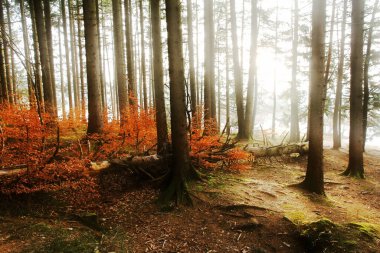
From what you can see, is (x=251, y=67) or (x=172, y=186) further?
(x=251, y=67)

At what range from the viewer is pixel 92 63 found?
31.8ft

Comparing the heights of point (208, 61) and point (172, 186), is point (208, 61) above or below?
above

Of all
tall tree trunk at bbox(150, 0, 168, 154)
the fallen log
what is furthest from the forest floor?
the fallen log

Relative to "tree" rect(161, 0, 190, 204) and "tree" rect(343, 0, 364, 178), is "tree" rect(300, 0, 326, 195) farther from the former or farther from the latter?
"tree" rect(161, 0, 190, 204)

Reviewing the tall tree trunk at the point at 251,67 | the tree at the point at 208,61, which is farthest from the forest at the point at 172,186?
the tree at the point at 208,61

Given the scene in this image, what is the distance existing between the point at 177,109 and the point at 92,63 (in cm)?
501

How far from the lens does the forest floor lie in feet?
15.9

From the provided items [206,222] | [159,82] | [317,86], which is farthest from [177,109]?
[317,86]

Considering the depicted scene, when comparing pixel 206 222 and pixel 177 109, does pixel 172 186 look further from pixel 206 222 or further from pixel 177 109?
pixel 177 109

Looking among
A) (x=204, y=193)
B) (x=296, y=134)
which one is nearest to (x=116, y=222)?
(x=204, y=193)

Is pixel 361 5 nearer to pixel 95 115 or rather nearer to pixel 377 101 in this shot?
pixel 377 101

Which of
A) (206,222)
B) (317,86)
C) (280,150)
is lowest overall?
(206,222)

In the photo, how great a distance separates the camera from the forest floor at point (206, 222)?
15.9ft

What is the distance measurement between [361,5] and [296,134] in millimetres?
11382
